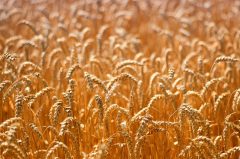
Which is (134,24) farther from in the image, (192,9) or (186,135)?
(186,135)

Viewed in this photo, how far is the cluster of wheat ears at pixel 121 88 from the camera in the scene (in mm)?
1871

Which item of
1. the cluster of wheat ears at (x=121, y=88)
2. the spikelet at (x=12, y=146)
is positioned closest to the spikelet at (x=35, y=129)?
the cluster of wheat ears at (x=121, y=88)

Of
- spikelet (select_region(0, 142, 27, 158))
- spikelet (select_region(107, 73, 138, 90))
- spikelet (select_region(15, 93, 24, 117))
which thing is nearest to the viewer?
spikelet (select_region(0, 142, 27, 158))

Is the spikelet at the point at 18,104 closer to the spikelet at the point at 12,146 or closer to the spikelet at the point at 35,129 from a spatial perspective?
the spikelet at the point at 35,129

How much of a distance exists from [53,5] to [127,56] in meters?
2.55

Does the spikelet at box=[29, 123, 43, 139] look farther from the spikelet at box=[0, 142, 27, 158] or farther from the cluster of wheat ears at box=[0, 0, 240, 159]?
the spikelet at box=[0, 142, 27, 158]

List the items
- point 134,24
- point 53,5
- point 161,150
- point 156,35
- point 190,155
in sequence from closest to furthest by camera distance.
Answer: point 190,155 < point 161,150 < point 156,35 < point 134,24 < point 53,5

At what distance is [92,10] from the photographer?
5.40 metres

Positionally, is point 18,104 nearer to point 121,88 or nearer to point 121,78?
point 121,78

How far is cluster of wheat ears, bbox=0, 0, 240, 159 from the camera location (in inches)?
73.7

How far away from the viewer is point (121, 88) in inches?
110

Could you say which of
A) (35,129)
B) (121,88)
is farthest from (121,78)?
(121,88)

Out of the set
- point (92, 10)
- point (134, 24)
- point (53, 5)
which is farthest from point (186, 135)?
point (53, 5)

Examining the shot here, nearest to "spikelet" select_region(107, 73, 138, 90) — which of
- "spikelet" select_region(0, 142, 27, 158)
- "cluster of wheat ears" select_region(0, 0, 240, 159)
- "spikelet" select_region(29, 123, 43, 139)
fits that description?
"cluster of wheat ears" select_region(0, 0, 240, 159)
